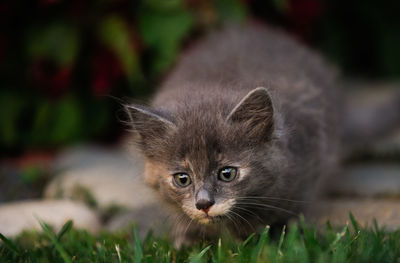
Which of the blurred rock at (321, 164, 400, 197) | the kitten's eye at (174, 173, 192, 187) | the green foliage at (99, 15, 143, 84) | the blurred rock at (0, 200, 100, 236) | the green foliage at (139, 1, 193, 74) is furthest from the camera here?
the green foliage at (139, 1, 193, 74)

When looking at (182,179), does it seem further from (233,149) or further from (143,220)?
(143,220)

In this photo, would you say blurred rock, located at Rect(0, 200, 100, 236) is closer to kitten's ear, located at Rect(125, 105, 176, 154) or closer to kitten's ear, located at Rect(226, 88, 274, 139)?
kitten's ear, located at Rect(125, 105, 176, 154)

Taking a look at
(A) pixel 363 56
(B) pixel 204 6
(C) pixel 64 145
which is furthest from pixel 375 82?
(C) pixel 64 145

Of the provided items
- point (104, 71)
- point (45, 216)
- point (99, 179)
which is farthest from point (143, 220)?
point (104, 71)

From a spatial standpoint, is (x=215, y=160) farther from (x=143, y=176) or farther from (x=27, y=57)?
(x=27, y=57)

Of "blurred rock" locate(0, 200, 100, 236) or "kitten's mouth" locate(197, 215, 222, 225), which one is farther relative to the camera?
"blurred rock" locate(0, 200, 100, 236)

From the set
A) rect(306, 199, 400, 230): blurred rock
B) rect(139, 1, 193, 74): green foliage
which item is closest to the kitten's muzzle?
rect(306, 199, 400, 230): blurred rock
